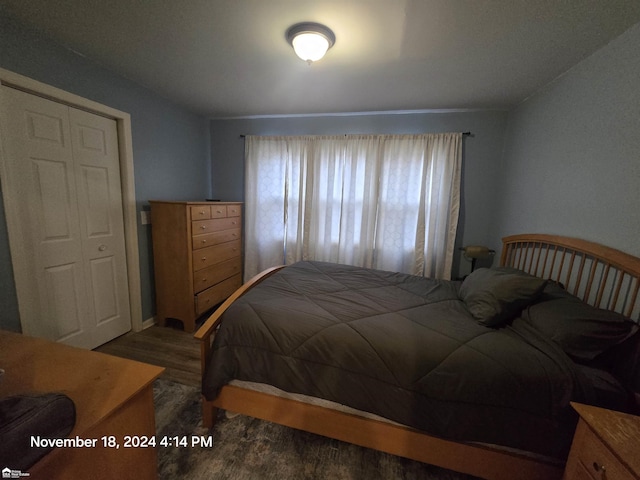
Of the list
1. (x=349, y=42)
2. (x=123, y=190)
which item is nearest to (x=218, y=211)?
(x=123, y=190)

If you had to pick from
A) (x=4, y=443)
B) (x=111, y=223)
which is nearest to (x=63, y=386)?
(x=4, y=443)

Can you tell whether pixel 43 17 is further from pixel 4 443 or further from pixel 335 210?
pixel 335 210

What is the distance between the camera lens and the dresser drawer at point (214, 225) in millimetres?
2471

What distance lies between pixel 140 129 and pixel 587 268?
3.88 meters

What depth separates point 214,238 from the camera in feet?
9.04

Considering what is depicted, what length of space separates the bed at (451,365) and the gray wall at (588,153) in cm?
19

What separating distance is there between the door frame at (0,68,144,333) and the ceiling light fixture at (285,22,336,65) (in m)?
1.73

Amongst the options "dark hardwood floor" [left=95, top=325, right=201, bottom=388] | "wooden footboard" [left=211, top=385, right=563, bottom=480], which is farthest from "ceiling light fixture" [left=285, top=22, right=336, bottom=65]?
"dark hardwood floor" [left=95, top=325, right=201, bottom=388]

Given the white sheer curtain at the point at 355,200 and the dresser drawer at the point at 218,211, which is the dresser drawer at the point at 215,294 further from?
the dresser drawer at the point at 218,211

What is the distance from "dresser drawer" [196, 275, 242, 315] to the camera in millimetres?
2598

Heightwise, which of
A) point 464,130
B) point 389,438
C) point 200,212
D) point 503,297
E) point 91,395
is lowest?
point 389,438

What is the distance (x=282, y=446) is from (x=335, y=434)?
1.15 feet

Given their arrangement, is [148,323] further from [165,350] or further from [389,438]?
[389,438]

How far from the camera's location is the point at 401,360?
1.18m
